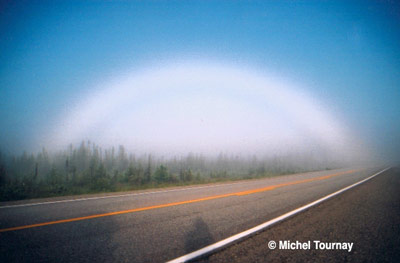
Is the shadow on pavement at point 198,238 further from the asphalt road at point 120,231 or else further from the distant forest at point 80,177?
the distant forest at point 80,177

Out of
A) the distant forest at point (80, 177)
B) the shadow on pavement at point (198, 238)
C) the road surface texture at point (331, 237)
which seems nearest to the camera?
the road surface texture at point (331, 237)

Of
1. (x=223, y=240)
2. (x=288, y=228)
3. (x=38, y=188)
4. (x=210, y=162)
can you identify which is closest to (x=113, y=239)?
(x=223, y=240)

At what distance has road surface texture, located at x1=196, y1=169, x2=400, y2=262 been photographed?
2285 millimetres

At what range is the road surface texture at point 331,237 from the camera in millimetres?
2285

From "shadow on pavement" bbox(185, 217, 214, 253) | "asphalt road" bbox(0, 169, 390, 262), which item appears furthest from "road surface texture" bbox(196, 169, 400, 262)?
"asphalt road" bbox(0, 169, 390, 262)

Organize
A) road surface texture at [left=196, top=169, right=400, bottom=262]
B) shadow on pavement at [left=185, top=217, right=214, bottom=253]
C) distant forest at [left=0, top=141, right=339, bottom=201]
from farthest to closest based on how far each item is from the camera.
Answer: distant forest at [left=0, top=141, right=339, bottom=201], shadow on pavement at [left=185, top=217, right=214, bottom=253], road surface texture at [left=196, top=169, right=400, bottom=262]

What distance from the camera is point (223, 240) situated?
106 inches

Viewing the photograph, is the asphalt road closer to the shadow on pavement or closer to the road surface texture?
the shadow on pavement

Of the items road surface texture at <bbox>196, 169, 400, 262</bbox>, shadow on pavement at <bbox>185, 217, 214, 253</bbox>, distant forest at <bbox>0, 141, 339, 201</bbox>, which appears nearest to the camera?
road surface texture at <bbox>196, 169, 400, 262</bbox>

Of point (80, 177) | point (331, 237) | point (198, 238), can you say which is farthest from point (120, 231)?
point (80, 177)

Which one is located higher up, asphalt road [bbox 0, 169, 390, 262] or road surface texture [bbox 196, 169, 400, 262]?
asphalt road [bbox 0, 169, 390, 262]

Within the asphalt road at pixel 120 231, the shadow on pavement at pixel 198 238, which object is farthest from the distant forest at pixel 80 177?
the shadow on pavement at pixel 198 238

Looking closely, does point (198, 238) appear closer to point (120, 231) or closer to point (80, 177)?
point (120, 231)

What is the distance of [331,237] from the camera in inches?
115
